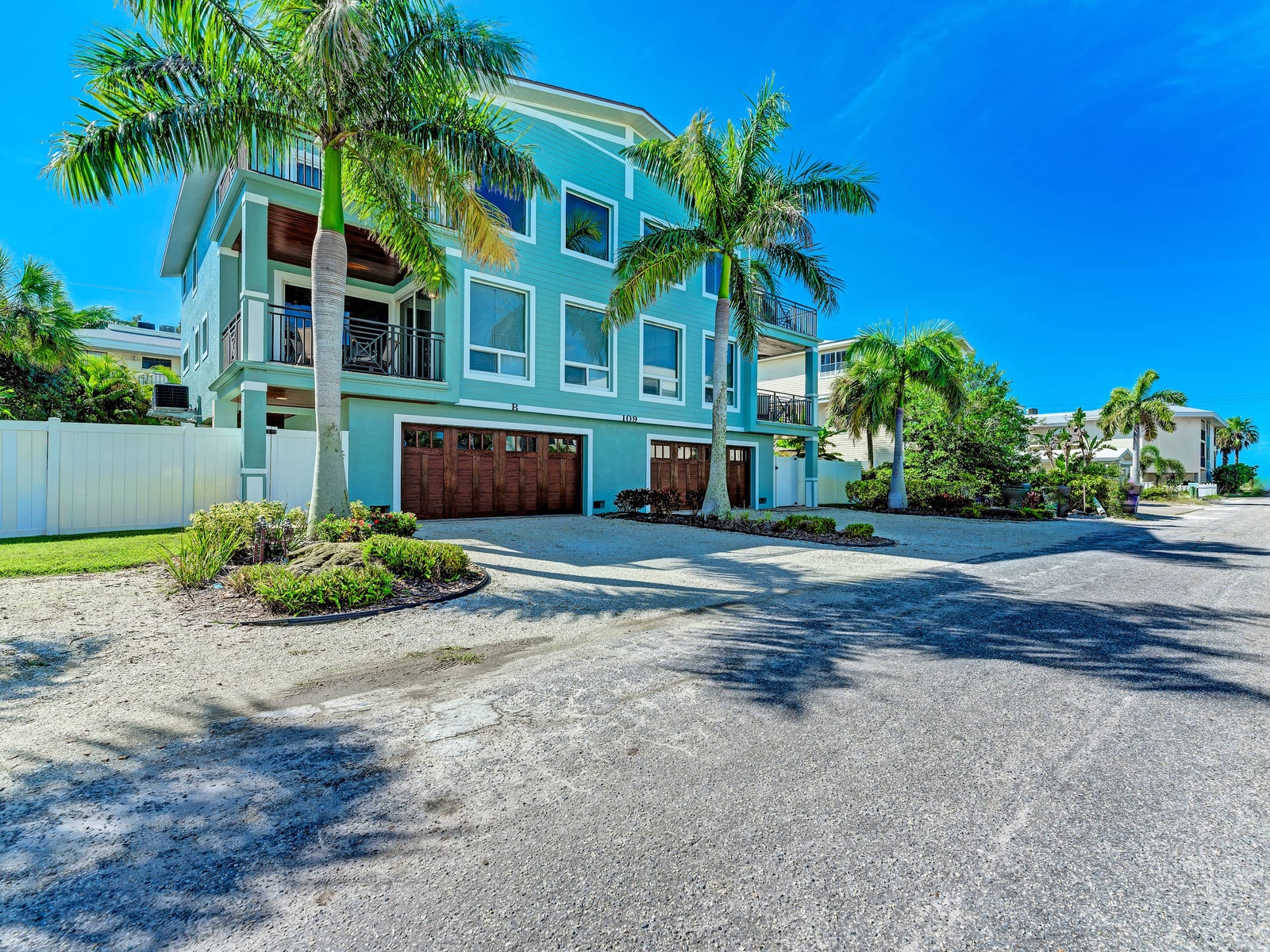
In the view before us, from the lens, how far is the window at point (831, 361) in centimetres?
3722

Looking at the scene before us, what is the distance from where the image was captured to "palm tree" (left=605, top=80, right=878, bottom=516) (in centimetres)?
1316

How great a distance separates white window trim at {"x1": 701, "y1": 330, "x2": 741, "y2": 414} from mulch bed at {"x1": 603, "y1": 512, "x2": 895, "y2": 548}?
546 centimetres

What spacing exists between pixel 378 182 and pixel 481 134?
2.08 m

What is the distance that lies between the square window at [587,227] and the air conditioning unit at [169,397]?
10.7 metres

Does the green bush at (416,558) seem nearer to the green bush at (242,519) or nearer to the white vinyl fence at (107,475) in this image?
the green bush at (242,519)

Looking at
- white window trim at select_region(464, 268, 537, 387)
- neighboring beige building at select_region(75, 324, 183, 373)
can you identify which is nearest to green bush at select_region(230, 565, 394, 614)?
white window trim at select_region(464, 268, 537, 387)

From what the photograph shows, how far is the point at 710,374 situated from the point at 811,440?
5.22 metres

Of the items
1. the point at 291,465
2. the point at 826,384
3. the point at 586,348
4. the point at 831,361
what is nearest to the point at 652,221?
the point at 586,348

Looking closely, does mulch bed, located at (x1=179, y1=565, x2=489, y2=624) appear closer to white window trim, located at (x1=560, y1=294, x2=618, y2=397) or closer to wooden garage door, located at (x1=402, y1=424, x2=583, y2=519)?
wooden garage door, located at (x1=402, y1=424, x2=583, y2=519)

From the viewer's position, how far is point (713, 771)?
276cm

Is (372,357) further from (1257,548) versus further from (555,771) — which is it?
(1257,548)

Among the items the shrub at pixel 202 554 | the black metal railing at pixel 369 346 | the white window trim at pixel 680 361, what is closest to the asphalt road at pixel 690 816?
the shrub at pixel 202 554

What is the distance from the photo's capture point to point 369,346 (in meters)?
12.7

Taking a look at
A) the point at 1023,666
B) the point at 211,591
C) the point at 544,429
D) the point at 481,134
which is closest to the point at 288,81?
the point at 481,134
